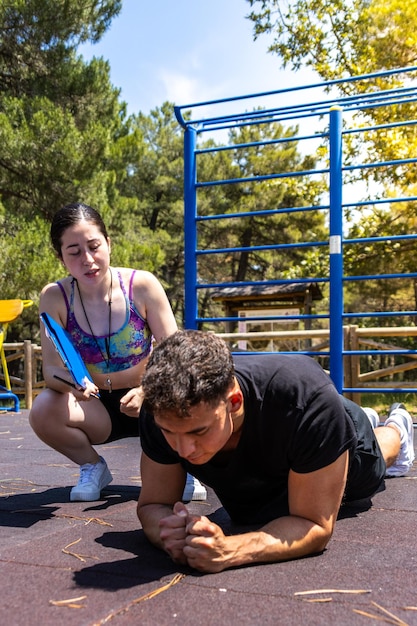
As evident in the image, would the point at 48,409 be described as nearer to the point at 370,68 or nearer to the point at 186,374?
the point at 186,374

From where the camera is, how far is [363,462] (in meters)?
2.11

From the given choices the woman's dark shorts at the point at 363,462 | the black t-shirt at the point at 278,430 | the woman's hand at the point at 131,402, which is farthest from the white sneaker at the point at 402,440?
the woman's hand at the point at 131,402

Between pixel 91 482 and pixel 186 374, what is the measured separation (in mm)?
1362

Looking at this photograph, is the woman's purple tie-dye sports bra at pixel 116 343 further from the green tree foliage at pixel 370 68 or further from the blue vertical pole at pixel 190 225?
the green tree foliage at pixel 370 68

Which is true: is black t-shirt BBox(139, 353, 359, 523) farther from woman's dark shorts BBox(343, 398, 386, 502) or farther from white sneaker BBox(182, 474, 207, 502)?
white sneaker BBox(182, 474, 207, 502)

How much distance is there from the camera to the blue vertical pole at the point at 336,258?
4.41 metres

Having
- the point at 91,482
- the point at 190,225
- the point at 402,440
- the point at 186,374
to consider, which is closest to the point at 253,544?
the point at 186,374

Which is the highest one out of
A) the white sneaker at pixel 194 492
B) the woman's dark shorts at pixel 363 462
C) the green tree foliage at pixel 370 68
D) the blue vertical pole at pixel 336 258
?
the green tree foliage at pixel 370 68

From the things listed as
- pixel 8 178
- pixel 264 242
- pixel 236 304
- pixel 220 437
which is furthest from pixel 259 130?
pixel 220 437

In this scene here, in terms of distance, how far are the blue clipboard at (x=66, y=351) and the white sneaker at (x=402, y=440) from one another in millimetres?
1367

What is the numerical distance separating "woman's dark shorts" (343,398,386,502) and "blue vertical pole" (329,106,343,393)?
2.16 m

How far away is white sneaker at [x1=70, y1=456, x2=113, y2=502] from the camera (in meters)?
2.62

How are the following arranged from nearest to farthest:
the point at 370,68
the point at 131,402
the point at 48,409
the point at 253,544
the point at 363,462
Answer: the point at 253,544 → the point at 363,462 → the point at 131,402 → the point at 48,409 → the point at 370,68

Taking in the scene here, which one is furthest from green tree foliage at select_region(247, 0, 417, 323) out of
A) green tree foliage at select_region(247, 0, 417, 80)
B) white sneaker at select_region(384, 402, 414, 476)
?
white sneaker at select_region(384, 402, 414, 476)
